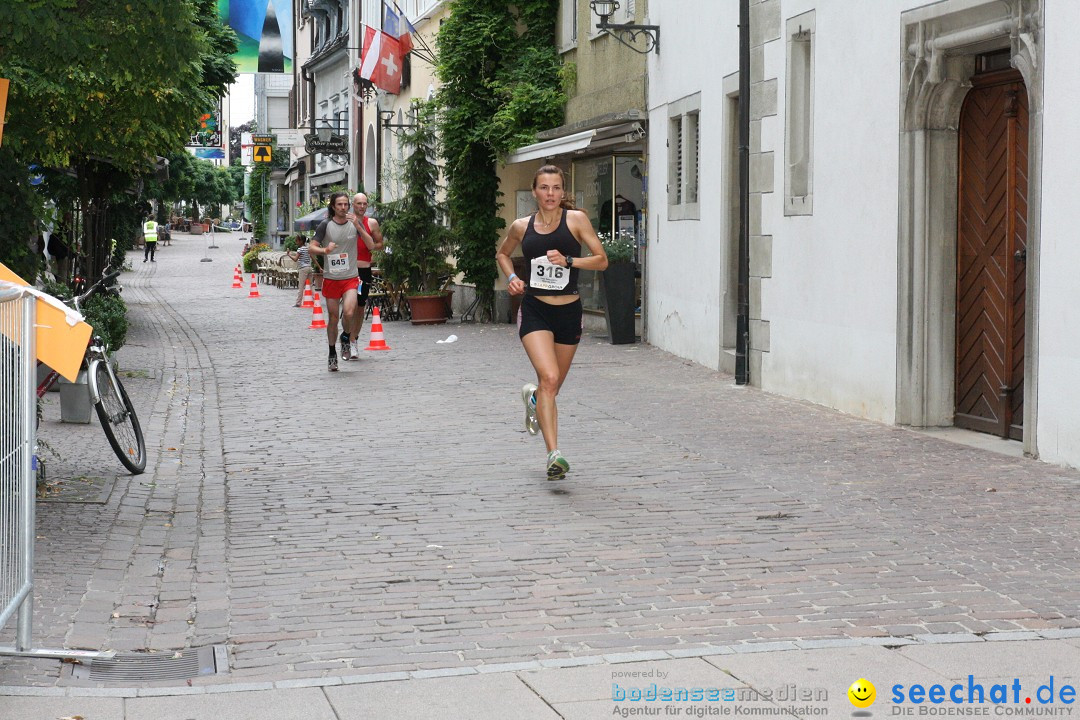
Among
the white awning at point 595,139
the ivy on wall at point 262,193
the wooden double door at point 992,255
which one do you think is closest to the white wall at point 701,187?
the white awning at point 595,139

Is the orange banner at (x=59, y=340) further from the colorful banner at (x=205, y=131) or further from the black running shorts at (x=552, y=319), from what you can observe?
the colorful banner at (x=205, y=131)

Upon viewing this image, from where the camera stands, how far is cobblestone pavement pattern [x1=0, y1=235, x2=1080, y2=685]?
17.7 feet

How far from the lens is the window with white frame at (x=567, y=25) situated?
73.9 ft

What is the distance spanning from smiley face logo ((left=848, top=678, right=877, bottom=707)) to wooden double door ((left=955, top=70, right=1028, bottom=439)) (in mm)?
6118

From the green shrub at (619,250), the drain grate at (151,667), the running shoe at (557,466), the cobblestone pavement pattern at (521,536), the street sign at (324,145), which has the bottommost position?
the drain grate at (151,667)

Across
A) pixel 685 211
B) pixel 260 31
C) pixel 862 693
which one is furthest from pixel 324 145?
pixel 862 693

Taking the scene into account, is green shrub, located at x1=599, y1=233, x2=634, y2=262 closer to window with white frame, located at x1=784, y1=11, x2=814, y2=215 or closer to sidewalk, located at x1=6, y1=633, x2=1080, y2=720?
window with white frame, located at x1=784, y1=11, x2=814, y2=215

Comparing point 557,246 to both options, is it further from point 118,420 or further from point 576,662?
point 576,662

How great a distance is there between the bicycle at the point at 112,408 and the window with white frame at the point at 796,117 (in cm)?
660

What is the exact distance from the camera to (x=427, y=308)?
2394 centimetres

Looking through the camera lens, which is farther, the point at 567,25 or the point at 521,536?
the point at 567,25

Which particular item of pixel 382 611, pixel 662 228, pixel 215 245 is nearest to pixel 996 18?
pixel 382 611

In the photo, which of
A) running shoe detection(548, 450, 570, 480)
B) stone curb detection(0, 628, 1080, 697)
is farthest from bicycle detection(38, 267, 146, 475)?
stone curb detection(0, 628, 1080, 697)

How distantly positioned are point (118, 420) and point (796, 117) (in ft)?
23.6
